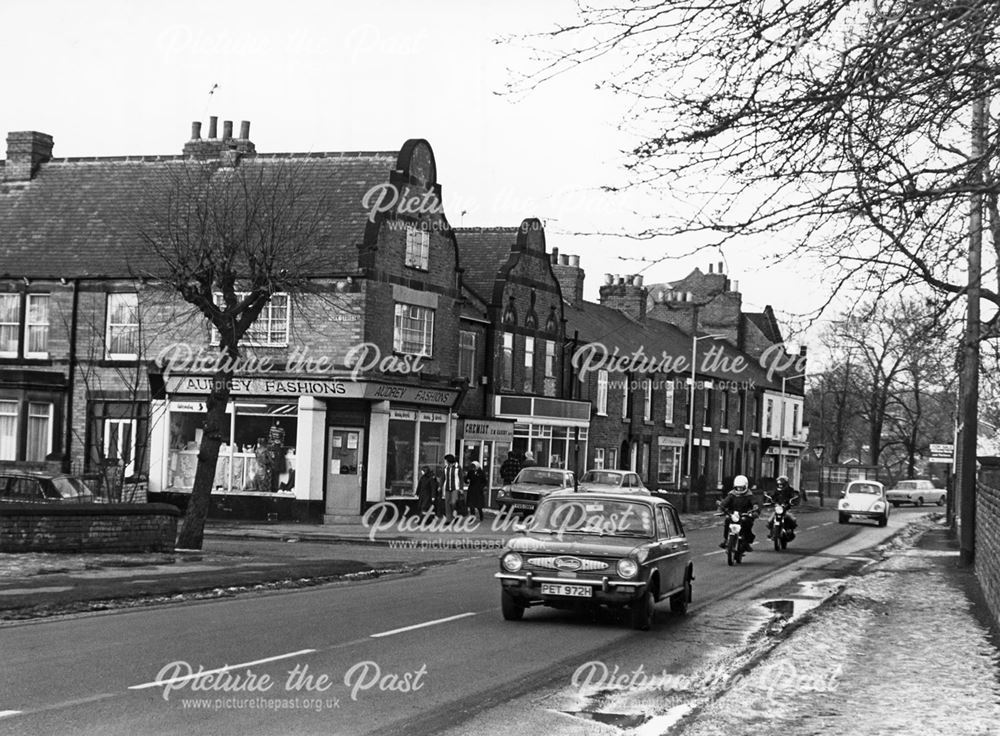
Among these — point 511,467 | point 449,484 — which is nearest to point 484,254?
point 511,467

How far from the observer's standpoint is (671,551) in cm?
1669

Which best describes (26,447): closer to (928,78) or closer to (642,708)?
(642,708)

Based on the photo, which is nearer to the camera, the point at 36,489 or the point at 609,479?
the point at 36,489

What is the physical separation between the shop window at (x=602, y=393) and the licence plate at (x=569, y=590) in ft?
138

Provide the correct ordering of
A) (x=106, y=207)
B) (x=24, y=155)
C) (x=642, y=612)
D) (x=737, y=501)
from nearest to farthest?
(x=642, y=612) → (x=737, y=501) → (x=106, y=207) → (x=24, y=155)

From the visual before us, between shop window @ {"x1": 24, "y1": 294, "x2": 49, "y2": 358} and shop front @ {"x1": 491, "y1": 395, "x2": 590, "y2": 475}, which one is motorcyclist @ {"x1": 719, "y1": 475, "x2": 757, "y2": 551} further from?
shop window @ {"x1": 24, "y1": 294, "x2": 49, "y2": 358}

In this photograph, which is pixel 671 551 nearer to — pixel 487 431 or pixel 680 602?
pixel 680 602

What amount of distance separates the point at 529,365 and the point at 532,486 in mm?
10792

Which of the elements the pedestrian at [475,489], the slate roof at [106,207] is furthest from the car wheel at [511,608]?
the pedestrian at [475,489]

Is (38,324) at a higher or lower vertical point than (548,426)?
higher

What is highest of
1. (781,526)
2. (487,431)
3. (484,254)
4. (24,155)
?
(24,155)

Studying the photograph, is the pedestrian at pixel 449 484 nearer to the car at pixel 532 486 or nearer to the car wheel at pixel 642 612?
the car at pixel 532 486

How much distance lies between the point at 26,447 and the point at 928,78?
3544cm

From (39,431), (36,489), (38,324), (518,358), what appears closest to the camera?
(36,489)
